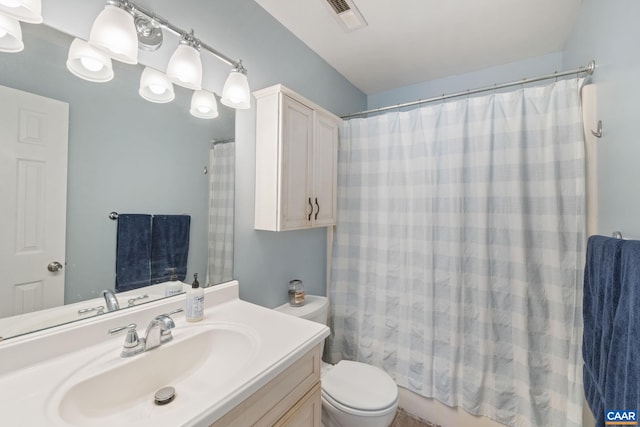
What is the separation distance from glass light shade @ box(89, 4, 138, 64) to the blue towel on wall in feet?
5.54

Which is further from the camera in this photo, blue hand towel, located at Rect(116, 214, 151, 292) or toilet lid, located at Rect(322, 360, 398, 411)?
toilet lid, located at Rect(322, 360, 398, 411)

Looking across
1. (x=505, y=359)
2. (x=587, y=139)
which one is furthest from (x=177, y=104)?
(x=505, y=359)

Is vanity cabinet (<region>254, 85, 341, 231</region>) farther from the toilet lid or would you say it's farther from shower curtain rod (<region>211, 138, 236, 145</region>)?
the toilet lid

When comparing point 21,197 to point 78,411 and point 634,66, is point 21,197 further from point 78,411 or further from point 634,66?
point 634,66

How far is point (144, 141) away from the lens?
3.33ft

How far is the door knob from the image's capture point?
81cm

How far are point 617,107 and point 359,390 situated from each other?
1716 mm

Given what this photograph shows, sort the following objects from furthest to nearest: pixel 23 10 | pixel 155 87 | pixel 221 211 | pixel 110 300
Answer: pixel 221 211
pixel 155 87
pixel 110 300
pixel 23 10

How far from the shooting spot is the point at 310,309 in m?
1.62

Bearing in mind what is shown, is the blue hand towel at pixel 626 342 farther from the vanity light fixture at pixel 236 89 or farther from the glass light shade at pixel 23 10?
the glass light shade at pixel 23 10

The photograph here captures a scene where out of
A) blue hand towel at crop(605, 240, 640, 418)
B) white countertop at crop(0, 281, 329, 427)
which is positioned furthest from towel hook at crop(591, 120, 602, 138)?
white countertop at crop(0, 281, 329, 427)

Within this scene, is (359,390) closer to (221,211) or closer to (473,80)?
(221,211)

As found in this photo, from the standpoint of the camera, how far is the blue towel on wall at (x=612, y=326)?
67 cm
